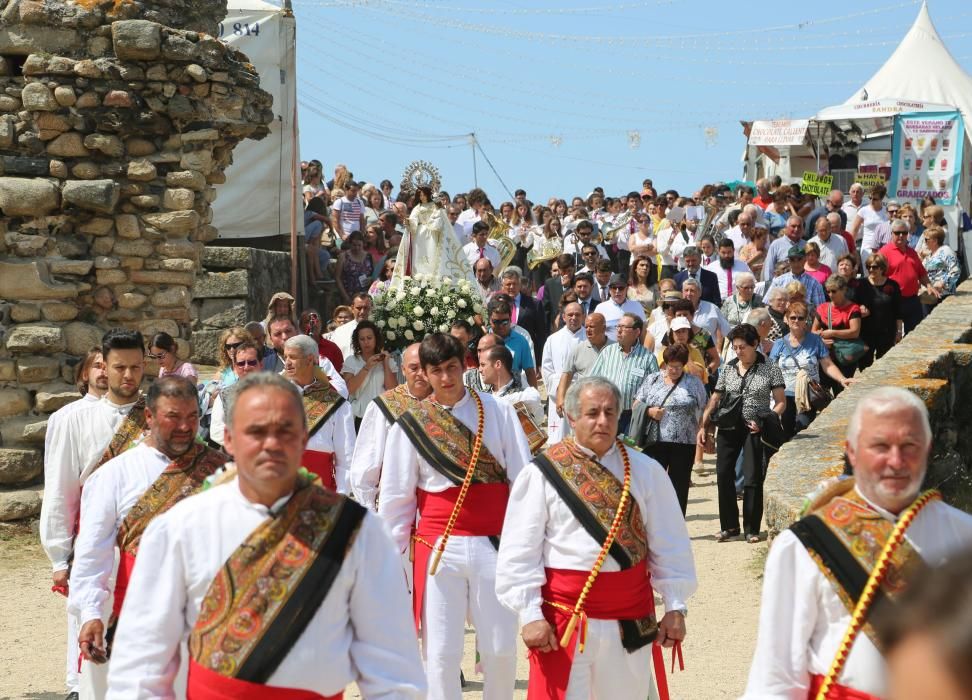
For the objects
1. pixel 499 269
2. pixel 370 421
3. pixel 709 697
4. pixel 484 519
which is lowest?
pixel 709 697

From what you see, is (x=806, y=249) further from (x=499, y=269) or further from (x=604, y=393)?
(x=604, y=393)

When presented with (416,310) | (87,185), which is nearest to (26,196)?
(87,185)

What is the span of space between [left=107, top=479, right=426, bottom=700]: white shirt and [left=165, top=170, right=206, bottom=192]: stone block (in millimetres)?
8208

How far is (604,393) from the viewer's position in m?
5.79

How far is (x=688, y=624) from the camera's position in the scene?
890cm

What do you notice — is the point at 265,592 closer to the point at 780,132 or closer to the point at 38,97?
the point at 38,97

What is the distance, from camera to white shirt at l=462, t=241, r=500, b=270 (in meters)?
17.6

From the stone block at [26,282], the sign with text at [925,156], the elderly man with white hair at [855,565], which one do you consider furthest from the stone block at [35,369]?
the sign with text at [925,156]

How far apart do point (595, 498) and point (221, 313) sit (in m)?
10.6

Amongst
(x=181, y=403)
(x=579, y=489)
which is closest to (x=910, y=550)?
(x=579, y=489)

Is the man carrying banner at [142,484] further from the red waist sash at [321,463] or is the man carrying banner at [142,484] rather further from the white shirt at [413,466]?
the red waist sash at [321,463]

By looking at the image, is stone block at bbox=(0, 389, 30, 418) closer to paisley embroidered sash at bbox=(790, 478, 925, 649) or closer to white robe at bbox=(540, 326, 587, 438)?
white robe at bbox=(540, 326, 587, 438)

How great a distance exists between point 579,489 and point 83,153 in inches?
283

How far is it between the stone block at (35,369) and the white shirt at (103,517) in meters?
5.63
